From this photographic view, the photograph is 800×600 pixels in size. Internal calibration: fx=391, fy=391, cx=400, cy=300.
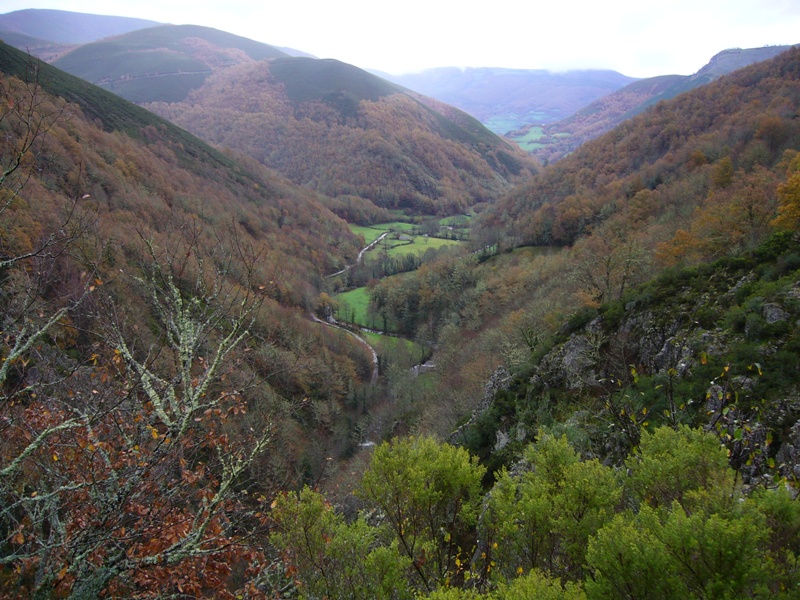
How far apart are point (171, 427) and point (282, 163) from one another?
8023 inches

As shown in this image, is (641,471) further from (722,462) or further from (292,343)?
(292,343)

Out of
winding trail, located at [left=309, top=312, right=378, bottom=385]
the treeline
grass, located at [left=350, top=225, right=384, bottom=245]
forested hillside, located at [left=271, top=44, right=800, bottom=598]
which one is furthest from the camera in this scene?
grass, located at [left=350, top=225, right=384, bottom=245]

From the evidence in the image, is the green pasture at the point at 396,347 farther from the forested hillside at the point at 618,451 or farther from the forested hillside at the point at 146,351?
the forested hillside at the point at 618,451

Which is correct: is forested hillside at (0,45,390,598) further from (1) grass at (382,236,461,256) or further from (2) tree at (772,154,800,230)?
(2) tree at (772,154,800,230)

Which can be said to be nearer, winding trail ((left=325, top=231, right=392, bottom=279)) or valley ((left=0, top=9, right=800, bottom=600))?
valley ((left=0, top=9, right=800, bottom=600))

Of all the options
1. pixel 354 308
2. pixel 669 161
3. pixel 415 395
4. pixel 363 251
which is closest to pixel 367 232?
pixel 363 251

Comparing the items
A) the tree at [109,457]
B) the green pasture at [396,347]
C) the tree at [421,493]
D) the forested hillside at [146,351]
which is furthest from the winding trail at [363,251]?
the tree at [109,457]

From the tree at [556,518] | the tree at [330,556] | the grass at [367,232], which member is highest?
the tree at [556,518]

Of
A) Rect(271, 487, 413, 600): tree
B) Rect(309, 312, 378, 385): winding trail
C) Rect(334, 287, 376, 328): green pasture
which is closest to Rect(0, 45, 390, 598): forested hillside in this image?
Rect(271, 487, 413, 600): tree

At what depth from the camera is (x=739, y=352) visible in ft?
41.7

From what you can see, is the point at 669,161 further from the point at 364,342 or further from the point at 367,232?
the point at 367,232

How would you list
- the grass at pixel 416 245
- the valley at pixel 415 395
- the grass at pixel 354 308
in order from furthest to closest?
the grass at pixel 416 245 < the grass at pixel 354 308 < the valley at pixel 415 395

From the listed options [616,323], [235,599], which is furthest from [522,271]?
[235,599]

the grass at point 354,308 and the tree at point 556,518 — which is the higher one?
the tree at point 556,518
